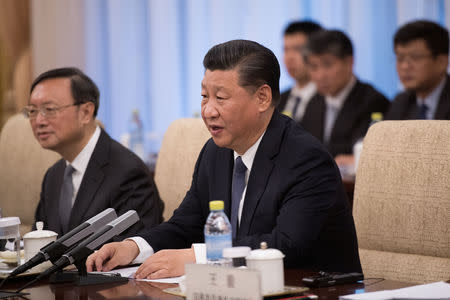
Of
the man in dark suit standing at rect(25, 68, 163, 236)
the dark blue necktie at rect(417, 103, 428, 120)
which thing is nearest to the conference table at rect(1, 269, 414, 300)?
the man in dark suit standing at rect(25, 68, 163, 236)

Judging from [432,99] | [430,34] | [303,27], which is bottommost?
[432,99]

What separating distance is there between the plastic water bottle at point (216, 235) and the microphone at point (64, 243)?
40 cm

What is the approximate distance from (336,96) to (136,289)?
12.0 feet

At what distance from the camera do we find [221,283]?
150 centimetres

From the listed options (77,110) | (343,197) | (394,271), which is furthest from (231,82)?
(77,110)

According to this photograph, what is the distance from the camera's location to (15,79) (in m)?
6.95

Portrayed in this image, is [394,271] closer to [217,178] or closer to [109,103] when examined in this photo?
[217,178]

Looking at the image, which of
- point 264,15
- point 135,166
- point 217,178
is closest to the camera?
point 217,178

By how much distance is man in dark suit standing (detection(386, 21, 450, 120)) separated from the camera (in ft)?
15.1

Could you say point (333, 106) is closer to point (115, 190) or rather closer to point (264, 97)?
point (115, 190)

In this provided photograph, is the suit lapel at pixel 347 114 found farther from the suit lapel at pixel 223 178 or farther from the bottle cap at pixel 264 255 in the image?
the bottle cap at pixel 264 255

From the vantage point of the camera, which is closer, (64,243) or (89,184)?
(64,243)

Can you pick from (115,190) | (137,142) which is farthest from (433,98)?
(115,190)

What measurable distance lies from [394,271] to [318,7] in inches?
152
